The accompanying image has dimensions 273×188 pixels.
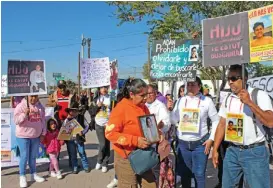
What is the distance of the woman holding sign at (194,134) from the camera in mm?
4371

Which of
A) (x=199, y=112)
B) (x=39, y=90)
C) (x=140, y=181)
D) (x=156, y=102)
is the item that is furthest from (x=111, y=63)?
(x=140, y=181)

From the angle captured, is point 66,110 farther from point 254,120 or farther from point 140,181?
point 254,120

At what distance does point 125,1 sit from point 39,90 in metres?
9.14

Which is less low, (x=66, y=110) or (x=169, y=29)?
(x=169, y=29)

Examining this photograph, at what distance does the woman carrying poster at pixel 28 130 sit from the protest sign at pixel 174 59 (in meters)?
2.18

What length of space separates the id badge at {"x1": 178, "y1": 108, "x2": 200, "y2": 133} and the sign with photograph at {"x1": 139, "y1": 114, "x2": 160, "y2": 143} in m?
0.94

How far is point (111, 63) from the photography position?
27.2 feet

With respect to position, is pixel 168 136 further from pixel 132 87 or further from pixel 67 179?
pixel 67 179

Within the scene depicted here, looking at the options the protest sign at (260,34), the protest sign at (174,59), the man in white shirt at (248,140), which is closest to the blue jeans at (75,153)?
the protest sign at (174,59)

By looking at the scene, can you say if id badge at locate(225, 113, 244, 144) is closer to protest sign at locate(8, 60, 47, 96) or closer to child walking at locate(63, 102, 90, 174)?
protest sign at locate(8, 60, 47, 96)

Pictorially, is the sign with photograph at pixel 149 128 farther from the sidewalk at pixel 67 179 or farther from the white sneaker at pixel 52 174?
the white sneaker at pixel 52 174

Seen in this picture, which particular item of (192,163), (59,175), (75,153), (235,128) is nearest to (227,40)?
(235,128)

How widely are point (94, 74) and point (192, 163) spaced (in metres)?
3.81

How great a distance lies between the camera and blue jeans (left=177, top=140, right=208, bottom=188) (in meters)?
4.37
